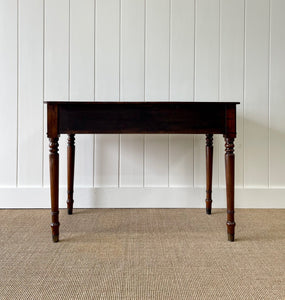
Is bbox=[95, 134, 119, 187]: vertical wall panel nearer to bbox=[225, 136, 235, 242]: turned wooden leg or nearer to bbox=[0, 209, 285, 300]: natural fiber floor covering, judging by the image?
bbox=[0, 209, 285, 300]: natural fiber floor covering

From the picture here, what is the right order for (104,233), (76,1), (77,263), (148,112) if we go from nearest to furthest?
(77,263) → (148,112) → (104,233) → (76,1)

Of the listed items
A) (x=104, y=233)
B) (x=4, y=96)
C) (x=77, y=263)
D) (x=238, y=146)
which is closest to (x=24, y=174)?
(x=4, y=96)

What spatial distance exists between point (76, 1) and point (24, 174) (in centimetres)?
109

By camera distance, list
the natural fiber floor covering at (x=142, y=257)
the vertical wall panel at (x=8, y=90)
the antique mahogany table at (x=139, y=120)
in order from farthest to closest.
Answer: the vertical wall panel at (x=8, y=90) < the antique mahogany table at (x=139, y=120) < the natural fiber floor covering at (x=142, y=257)

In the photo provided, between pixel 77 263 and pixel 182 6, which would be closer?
pixel 77 263

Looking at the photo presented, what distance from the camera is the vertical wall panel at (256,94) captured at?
6.49 ft

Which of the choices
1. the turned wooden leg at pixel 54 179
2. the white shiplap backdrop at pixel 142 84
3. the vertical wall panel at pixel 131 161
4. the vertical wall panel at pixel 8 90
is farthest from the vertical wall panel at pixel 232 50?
the vertical wall panel at pixel 8 90

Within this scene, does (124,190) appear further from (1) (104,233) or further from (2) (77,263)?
(2) (77,263)

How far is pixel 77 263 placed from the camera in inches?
45.8

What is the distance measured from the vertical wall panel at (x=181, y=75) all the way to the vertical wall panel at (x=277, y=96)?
491 mm

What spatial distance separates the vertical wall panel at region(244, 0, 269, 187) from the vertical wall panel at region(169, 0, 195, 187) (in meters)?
0.34

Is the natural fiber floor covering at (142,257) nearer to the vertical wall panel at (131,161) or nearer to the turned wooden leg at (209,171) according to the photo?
the turned wooden leg at (209,171)

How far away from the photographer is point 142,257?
4.00 feet

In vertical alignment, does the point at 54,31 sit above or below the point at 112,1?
below
